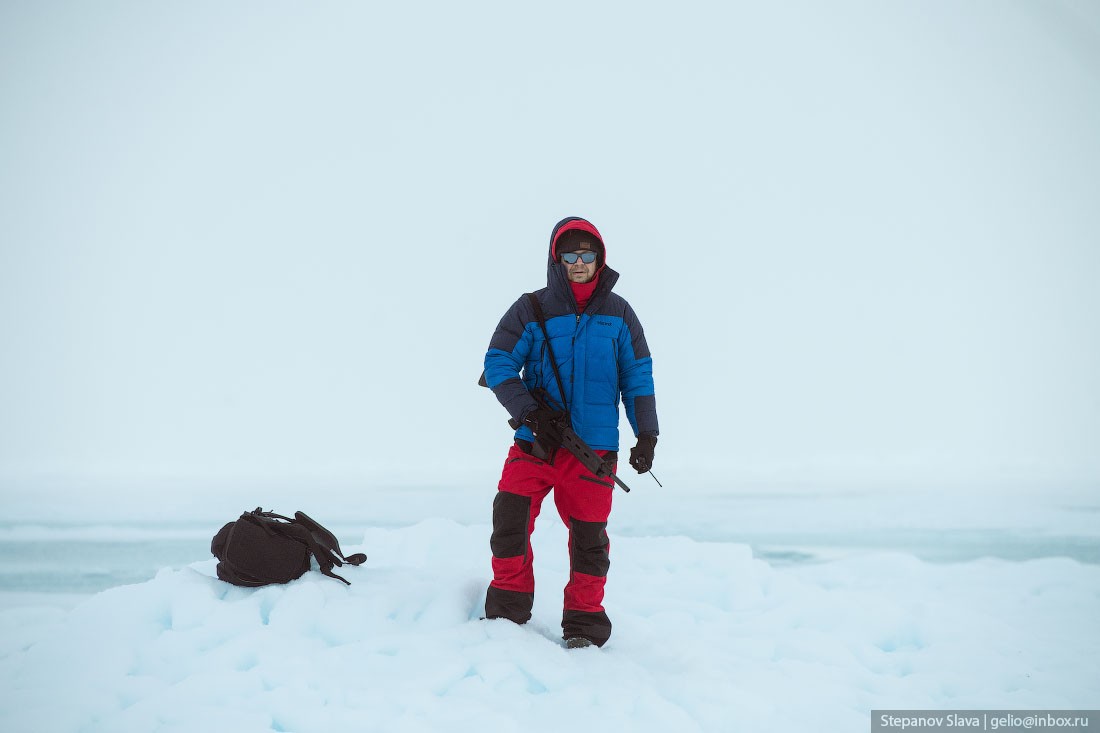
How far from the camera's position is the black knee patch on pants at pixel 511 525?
13.3 feet

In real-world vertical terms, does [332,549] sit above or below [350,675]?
above

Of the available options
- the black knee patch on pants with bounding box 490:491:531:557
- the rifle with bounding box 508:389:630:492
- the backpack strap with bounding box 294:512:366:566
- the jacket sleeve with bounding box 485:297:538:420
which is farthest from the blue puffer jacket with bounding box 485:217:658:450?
the backpack strap with bounding box 294:512:366:566

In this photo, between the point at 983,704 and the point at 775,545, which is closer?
the point at 983,704

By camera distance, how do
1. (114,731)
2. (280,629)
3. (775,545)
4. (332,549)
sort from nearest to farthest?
(114,731) < (280,629) < (332,549) < (775,545)

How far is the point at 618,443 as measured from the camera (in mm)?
4199

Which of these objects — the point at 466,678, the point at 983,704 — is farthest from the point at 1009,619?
the point at 466,678

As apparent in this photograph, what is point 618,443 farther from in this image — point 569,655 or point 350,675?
point 350,675

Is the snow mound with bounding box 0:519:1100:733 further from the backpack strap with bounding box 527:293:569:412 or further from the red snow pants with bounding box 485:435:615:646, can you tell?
the backpack strap with bounding box 527:293:569:412

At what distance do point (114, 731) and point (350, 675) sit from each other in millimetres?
923

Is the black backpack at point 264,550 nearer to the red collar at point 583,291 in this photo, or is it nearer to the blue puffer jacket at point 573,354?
the blue puffer jacket at point 573,354

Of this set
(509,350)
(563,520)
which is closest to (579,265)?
(509,350)

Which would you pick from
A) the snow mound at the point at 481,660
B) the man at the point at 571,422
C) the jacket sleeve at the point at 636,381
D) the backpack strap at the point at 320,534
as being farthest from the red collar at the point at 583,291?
the backpack strap at the point at 320,534

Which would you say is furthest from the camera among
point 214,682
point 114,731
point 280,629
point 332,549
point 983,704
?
point 332,549

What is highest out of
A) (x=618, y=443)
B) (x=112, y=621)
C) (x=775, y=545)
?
(x=618, y=443)
